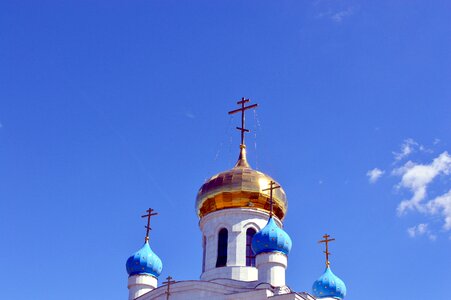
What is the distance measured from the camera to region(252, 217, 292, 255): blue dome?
1669 cm

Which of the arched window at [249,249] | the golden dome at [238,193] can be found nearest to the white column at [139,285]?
the golden dome at [238,193]

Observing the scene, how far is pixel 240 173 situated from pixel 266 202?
1007 millimetres

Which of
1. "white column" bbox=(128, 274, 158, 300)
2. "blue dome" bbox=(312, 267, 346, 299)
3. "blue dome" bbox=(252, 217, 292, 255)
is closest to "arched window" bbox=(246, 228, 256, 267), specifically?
"blue dome" bbox=(252, 217, 292, 255)

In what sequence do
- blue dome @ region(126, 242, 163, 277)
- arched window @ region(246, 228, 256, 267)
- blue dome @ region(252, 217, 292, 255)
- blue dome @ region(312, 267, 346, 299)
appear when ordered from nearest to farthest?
blue dome @ region(252, 217, 292, 255), arched window @ region(246, 228, 256, 267), blue dome @ region(126, 242, 163, 277), blue dome @ region(312, 267, 346, 299)

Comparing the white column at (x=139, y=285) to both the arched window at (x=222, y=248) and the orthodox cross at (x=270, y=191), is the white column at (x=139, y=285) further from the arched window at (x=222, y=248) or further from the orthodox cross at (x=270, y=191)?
the orthodox cross at (x=270, y=191)

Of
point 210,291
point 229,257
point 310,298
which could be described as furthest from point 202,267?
point 310,298

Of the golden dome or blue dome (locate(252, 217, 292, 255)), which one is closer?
blue dome (locate(252, 217, 292, 255))

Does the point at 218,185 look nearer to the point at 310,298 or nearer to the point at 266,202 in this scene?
the point at 266,202

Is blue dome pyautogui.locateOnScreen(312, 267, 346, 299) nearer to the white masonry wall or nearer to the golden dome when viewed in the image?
the golden dome

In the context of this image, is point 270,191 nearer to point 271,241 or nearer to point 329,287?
point 271,241

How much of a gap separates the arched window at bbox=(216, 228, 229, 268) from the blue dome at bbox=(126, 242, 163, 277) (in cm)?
159

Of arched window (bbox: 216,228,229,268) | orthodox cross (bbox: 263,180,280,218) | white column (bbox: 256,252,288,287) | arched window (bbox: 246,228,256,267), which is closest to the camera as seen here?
white column (bbox: 256,252,288,287)

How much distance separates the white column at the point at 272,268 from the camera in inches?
646

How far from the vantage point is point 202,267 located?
19109 millimetres
